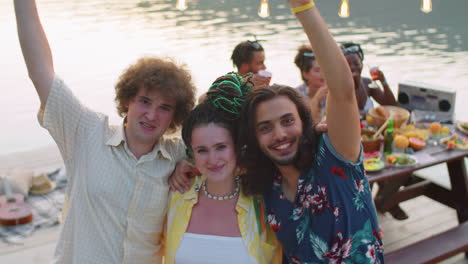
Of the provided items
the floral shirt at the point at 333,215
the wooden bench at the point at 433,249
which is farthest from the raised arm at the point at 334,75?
the wooden bench at the point at 433,249

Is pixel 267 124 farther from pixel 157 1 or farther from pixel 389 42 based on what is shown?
pixel 157 1

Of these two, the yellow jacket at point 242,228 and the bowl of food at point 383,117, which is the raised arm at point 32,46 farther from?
the bowl of food at point 383,117

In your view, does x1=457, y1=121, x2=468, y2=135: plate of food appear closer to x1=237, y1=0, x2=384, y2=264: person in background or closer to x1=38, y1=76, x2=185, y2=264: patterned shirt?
x1=237, y1=0, x2=384, y2=264: person in background

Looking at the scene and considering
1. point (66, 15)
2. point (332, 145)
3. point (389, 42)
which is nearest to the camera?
point (332, 145)

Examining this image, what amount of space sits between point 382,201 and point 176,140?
250cm

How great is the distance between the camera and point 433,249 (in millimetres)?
3102

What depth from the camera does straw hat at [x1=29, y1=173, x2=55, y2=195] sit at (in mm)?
4835

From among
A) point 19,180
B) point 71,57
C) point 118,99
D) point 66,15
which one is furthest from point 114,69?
point 118,99

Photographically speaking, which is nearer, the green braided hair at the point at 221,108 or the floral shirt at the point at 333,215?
the floral shirt at the point at 333,215

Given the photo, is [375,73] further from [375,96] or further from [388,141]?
[388,141]

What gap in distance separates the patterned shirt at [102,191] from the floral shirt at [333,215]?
60cm

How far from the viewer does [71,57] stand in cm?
1060

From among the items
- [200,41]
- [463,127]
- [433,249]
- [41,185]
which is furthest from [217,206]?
[200,41]

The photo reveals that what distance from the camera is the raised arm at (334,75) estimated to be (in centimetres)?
161
